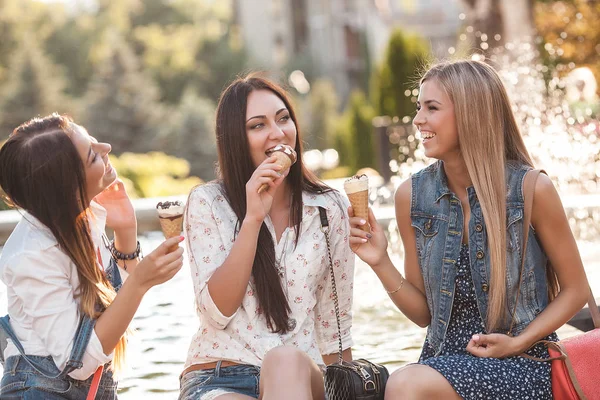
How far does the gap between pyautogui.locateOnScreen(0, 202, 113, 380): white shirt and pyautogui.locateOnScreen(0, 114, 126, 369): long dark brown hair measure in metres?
0.05

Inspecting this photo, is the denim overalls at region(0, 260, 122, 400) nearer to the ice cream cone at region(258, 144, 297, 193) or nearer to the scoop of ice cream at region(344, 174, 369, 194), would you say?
the ice cream cone at region(258, 144, 297, 193)

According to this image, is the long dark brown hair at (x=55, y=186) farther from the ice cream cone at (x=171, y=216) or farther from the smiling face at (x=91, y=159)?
the ice cream cone at (x=171, y=216)

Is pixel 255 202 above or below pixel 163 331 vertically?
above

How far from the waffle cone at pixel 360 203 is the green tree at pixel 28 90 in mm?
26000

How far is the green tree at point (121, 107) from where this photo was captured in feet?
94.0

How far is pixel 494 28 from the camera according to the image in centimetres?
1400

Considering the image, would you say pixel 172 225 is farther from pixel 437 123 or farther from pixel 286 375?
pixel 437 123

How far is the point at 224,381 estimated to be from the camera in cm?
323

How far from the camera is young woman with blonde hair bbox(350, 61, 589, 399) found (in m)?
3.11

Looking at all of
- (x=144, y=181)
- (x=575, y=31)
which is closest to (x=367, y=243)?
(x=144, y=181)

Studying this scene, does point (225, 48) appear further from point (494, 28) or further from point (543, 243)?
point (543, 243)

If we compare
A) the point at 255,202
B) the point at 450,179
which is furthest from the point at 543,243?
the point at 255,202

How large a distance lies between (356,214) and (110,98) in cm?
2636

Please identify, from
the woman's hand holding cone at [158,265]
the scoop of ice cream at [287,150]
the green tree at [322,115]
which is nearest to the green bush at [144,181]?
the scoop of ice cream at [287,150]
